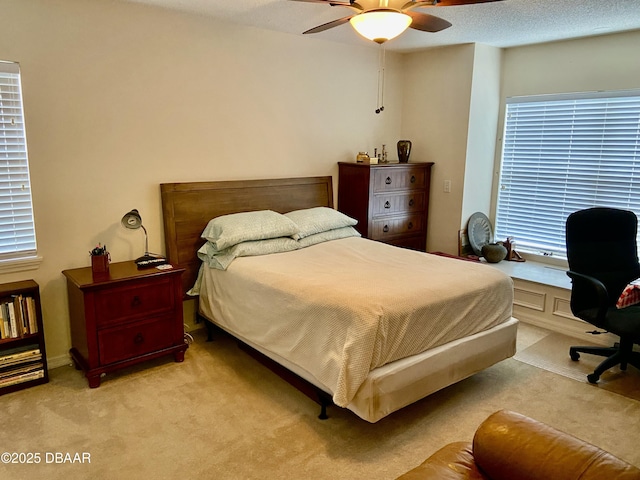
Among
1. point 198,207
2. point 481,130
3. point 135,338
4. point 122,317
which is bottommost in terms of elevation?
point 135,338

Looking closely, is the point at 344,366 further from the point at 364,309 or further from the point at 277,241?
the point at 277,241

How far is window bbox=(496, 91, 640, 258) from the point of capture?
391 centimetres

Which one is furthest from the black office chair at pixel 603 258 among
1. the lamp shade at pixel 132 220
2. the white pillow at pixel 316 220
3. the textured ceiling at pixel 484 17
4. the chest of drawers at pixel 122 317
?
the lamp shade at pixel 132 220

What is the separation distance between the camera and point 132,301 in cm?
298

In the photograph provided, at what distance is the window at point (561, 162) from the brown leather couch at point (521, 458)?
10.7ft

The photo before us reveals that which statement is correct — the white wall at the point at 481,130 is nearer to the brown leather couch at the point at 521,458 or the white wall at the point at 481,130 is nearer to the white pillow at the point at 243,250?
the white pillow at the point at 243,250

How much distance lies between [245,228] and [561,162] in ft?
9.82

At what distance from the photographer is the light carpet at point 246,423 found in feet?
7.23

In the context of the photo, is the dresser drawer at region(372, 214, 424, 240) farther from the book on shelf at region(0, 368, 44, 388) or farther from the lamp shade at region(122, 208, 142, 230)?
the book on shelf at region(0, 368, 44, 388)

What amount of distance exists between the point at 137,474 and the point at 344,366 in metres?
1.07

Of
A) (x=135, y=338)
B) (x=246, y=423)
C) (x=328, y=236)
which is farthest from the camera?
(x=328, y=236)

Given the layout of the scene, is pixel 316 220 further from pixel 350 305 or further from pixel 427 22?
pixel 427 22

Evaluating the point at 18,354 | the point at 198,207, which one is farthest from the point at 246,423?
the point at 198,207

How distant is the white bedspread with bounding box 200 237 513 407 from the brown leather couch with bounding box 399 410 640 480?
754 mm
